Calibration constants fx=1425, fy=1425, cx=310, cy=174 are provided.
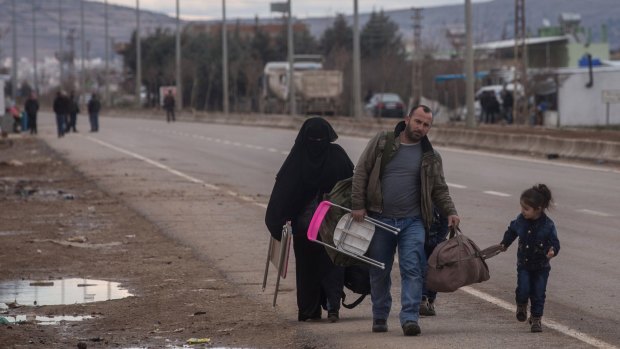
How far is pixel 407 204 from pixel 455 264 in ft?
1.68

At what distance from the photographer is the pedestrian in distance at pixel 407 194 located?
374 inches

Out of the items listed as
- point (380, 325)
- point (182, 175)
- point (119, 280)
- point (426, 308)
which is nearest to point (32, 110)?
point (182, 175)

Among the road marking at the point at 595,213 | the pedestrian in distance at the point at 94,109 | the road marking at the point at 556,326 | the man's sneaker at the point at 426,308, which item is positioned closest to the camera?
the road marking at the point at 556,326

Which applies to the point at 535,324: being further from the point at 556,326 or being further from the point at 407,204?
the point at 407,204

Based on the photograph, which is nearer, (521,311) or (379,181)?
(379,181)

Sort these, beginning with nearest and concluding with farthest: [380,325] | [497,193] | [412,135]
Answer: [412,135] < [380,325] < [497,193]

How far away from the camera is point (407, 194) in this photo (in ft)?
31.3

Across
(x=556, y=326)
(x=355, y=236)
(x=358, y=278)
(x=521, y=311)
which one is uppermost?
(x=355, y=236)

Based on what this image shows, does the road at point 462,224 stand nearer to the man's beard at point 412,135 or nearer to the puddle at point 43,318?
the man's beard at point 412,135

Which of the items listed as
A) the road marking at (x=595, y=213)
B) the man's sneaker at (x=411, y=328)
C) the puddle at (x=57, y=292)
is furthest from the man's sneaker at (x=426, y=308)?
the road marking at (x=595, y=213)

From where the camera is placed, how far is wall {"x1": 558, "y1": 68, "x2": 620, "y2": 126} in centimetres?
5794

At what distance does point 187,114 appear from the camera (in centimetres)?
9044

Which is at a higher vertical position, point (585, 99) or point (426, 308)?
point (585, 99)

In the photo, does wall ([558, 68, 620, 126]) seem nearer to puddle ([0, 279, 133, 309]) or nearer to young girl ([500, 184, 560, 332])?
puddle ([0, 279, 133, 309])
